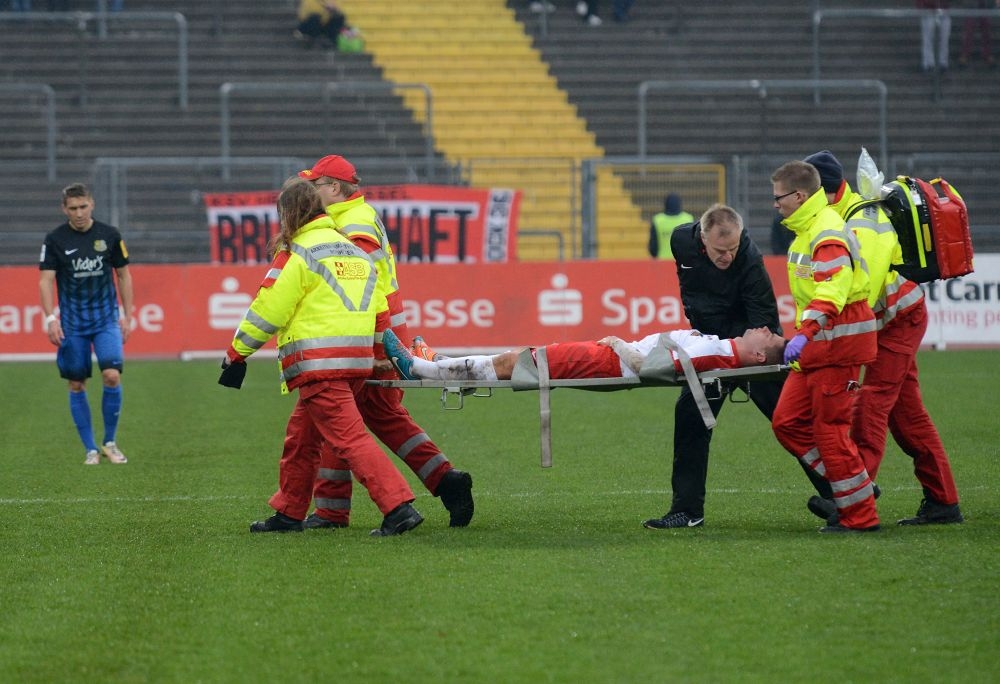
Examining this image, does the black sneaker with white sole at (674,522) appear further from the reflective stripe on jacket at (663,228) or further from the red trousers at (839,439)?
the reflective stripe on jacket at (663,228)

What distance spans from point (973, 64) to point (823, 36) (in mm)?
2819

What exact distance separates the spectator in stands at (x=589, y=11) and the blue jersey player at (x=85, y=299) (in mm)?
19681

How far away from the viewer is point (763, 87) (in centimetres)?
2627

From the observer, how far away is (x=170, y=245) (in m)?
24.0

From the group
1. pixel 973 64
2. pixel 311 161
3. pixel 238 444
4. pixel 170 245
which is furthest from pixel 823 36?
pixel 238 444

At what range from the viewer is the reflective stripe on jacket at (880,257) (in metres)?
7.96

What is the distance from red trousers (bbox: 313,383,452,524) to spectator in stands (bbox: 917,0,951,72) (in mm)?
22933

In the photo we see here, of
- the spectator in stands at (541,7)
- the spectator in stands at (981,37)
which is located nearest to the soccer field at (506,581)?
the spectator in stands at (541,7)

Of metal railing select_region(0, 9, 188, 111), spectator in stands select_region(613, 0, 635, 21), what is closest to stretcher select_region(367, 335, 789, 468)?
metal railing select_region(0, 9, 188, 111)

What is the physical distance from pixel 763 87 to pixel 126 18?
11.1m

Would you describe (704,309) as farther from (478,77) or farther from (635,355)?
(478,77)

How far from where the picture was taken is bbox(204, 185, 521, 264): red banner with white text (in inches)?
885

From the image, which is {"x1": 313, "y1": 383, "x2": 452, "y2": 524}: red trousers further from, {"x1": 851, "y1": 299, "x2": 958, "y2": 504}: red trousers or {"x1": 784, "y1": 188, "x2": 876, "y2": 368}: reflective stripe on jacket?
{"x1": 851, "y1": 299, "x2": 958, "y2": 504}: red trousers

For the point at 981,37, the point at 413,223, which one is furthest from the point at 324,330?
the point at 981,37
